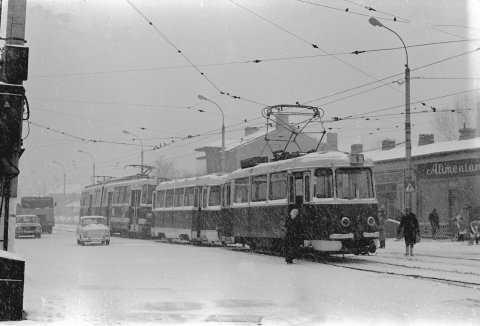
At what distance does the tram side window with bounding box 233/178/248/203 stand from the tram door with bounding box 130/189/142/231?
550 inches

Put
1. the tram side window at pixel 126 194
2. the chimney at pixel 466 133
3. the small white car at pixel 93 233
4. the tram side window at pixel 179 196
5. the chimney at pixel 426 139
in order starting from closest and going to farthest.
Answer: the small white car at pixel 93 233
the tram side window at pixel 179 196
the tram side window at pixel 126 194
the chimney at pixel 466 133
the chimney at pixel 426 139

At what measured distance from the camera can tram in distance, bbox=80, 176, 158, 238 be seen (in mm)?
36844

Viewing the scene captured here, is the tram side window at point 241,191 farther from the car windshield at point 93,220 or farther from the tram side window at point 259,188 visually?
the car windshield at point 93,220

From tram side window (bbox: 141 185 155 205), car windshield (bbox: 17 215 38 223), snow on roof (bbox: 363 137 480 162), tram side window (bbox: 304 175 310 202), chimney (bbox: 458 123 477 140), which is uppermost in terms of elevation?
chimney (bbox: 458 123 477 140)

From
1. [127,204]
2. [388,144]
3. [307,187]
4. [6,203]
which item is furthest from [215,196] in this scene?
[388,144]

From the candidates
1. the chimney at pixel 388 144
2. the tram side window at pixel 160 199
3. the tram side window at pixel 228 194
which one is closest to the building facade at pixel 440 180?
the chimney at pixel 388 144

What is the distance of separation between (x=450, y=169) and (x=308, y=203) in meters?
20.9

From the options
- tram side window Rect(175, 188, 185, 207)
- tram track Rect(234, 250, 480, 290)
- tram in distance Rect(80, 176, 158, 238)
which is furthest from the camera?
tram in distance Rect(80, 176, 158, 238)

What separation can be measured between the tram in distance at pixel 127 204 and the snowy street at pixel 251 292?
18.2 metres

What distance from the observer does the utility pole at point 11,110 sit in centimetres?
947

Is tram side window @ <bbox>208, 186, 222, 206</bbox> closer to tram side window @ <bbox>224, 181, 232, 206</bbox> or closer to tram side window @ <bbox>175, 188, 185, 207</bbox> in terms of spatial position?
tram side window @ <bbox>224, 181, 232, 206</bbox>

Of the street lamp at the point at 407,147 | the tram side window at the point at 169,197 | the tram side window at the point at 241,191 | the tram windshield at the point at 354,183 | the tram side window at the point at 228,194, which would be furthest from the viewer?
the tram side window at the point at 169,197

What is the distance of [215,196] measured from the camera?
91.2 feet

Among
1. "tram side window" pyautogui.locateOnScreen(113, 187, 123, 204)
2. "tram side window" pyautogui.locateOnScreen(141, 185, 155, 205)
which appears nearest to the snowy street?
"tram side window" pyautogui.locateOnScreen(141, 185, 155, 205)
